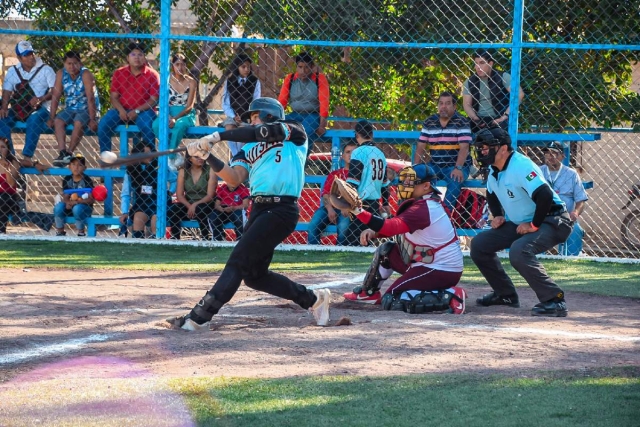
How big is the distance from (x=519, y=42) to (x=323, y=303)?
18.2ft

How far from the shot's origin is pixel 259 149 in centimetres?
716

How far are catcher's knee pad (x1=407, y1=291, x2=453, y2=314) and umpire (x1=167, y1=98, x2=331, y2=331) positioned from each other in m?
0.99

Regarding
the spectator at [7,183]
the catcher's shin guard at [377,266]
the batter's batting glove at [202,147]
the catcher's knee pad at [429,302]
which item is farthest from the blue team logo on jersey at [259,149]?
the spectator at [7,183]

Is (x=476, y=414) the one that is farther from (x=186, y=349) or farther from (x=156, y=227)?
(x=156, y=227)

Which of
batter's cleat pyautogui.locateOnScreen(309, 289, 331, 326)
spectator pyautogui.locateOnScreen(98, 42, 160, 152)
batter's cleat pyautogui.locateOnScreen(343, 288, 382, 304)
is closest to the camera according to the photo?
batter's cleat pyautogui.locateOnScreen(309, 289, 331, 326)

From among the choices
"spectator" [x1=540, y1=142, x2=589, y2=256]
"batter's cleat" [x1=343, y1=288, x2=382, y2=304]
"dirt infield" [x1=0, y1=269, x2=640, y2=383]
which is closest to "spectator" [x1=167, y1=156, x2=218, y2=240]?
"dirt infield" [x1=0, y1=269, x2=640, y2=383]

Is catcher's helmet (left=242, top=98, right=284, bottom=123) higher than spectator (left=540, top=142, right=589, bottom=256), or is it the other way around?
catcher's helmet (left=242, top=98, right=284, bottom=123)

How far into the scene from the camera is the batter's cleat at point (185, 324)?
7.02m

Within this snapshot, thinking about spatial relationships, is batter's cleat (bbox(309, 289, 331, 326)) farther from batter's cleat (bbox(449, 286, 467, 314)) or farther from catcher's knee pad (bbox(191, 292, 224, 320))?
batter's cleat (bbox(449, 286, 467, 314))

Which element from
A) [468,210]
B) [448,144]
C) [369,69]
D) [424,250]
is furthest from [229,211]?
[424,250]

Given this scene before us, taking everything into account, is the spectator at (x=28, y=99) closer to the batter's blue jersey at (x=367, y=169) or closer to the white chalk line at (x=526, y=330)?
the batter's blue jersey at (x=367, y=169)

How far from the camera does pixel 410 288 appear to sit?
26.7 ft

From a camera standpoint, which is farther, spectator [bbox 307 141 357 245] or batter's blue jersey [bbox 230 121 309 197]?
spectator [bbox 307 141 357 245]

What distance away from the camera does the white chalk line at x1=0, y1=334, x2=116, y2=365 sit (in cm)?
600
